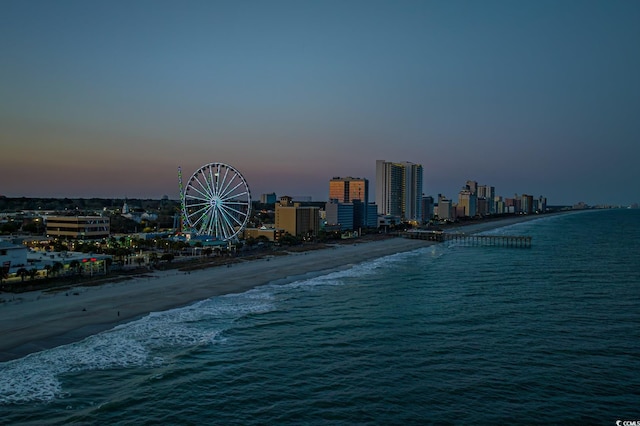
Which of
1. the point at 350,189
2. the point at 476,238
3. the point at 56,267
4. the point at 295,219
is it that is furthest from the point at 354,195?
the point at 56,267

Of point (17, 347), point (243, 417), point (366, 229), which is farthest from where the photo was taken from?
point (366, 229)

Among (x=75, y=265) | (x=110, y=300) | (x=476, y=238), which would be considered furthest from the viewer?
(x=476, y=238)

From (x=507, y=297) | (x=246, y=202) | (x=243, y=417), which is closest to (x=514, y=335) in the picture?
(x=507, y=297)

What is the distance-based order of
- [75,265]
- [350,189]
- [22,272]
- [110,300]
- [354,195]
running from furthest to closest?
[350,189] < [354,195] < [75,265] < [22,272] < [110,300]

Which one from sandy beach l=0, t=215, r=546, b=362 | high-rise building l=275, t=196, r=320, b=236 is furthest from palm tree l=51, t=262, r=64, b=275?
high-rise building l=275, t=196, r=320, b=236

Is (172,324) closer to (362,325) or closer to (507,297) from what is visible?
(362,325)

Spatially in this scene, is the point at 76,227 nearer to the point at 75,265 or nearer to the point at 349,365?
the point at 75,265

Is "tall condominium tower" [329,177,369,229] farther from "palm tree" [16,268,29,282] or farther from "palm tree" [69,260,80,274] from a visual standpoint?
"palm tree" [16,268,29,282]
